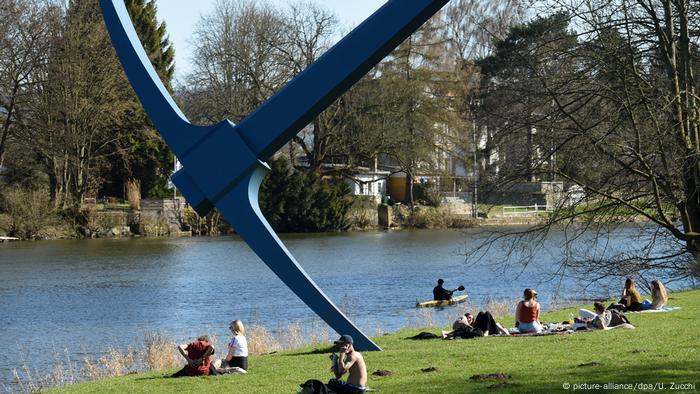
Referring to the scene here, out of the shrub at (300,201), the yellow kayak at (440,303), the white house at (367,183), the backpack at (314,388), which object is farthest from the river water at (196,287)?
the white house at (367,183)

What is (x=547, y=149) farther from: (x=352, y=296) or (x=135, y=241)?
(x=135, y=241)

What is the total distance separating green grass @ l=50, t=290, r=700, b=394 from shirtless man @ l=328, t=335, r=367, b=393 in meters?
0.31

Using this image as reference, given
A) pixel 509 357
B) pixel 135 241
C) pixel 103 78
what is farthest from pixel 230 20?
pixel 509 357

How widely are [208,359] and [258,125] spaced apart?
3.37m

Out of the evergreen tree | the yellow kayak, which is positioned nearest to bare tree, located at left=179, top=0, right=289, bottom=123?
the evergreen tree

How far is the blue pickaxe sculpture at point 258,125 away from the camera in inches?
422

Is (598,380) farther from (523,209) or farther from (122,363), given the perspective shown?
(523,209)

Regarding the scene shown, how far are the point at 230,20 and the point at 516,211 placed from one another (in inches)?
695

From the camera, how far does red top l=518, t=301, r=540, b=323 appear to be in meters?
15.3

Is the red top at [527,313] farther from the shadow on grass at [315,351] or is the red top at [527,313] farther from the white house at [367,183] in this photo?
the white house at [367,183]

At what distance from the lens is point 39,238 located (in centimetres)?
4738

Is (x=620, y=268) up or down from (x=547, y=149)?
down

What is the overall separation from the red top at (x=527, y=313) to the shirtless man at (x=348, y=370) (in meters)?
5.02

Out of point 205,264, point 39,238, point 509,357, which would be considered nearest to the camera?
point 509,357
